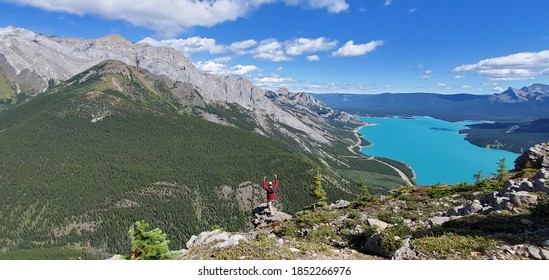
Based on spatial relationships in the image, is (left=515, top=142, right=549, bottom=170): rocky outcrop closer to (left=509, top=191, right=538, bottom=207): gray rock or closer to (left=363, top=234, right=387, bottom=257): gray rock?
(left=509, top=191, right=538, bottom=207): gray rock

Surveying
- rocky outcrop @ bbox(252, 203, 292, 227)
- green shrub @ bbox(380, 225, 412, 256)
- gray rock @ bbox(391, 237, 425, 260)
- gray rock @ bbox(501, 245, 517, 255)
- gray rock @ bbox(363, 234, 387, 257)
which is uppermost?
gray rock @ bbox(501, 245, 517, 255)

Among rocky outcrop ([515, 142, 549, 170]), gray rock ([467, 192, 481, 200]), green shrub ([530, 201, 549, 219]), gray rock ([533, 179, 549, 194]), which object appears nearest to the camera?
green shrub ([530, 201, 549, 219])

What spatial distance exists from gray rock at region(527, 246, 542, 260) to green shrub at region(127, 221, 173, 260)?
14757 millimetres

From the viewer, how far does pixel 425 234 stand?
16.9 meters

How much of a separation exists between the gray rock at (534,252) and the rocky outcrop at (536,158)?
35387mm

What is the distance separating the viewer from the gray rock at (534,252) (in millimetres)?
12867

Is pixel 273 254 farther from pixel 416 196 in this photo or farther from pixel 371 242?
pixel 416 196

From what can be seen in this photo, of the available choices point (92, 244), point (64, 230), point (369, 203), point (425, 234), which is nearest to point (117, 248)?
point (92, 244)

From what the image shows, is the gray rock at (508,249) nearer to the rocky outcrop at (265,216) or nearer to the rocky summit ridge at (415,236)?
the rocky summit ridge at (415,236)

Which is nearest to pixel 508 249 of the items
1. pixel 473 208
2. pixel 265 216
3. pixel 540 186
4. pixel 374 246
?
pixel 374 246

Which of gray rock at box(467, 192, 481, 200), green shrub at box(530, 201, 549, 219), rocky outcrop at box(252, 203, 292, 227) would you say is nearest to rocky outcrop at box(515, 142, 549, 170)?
gray rock at box(467, 192, 481, 200)

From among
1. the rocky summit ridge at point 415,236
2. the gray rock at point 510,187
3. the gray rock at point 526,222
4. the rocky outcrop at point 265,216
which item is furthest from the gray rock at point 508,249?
the rocky outcrop at point 265,216

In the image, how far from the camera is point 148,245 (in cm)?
1496

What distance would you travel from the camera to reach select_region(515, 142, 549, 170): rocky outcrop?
136 feet
